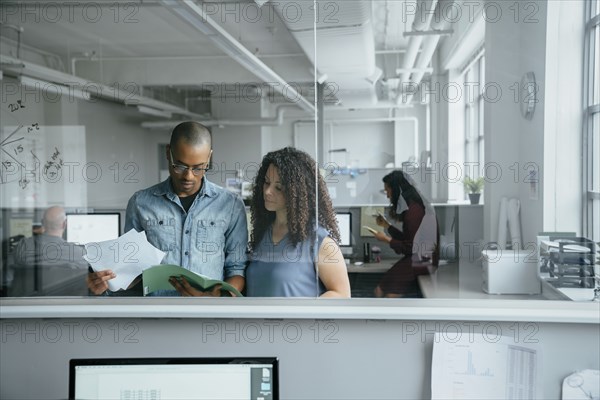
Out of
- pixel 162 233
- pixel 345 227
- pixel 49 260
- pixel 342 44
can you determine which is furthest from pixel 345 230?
pixel 49 260

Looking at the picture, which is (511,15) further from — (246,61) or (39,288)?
(39,288)

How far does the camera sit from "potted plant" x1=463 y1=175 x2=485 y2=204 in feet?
8.13

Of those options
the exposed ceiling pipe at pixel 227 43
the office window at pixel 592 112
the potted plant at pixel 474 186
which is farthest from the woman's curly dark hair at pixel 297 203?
the office window at pixel 592 112

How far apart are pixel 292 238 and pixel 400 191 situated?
2.66 ft

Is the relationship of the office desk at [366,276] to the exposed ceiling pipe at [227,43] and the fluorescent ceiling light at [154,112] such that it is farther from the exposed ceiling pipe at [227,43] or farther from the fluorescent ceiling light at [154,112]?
the fluorescent ceiling light at [154,112]

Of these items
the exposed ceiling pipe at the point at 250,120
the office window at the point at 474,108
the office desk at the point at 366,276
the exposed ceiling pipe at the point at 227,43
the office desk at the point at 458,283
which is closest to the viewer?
the office desk at the point at 458,283

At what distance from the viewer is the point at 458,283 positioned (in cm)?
221

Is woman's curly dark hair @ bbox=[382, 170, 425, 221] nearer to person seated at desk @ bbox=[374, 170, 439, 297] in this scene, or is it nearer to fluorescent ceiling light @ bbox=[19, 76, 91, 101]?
person seated at desk @ bbox=[374, 170, 439, 297]

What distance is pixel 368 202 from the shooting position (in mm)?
2566

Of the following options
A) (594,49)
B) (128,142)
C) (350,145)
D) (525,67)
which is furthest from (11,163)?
(594,49)

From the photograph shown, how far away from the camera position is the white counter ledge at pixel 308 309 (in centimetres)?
177

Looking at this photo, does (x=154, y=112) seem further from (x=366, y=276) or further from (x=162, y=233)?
(x=366, y=276)

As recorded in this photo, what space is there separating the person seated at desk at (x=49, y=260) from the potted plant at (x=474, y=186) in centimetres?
152

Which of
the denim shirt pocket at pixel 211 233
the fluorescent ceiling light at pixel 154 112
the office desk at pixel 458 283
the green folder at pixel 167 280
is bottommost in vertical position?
the office desk at pixel 458 283
